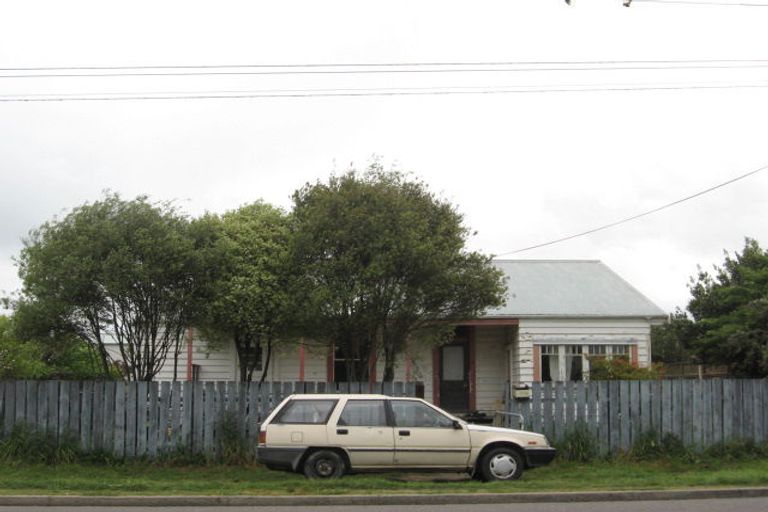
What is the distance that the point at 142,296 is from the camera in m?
15.3

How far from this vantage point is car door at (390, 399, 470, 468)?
13102 millimetres

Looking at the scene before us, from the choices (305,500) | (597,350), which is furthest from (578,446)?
(597,350)

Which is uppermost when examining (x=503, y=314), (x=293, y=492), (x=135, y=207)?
(x=135, y=207)

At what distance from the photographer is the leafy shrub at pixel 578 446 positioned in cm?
1531

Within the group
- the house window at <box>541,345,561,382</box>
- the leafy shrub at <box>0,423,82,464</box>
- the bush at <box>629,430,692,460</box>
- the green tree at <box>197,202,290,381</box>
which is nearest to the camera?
the leafy shrub at <box>0,423,82,464</box>

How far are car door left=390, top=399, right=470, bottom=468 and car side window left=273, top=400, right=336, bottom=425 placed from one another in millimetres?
1083

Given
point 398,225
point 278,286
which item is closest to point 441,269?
point 398,225

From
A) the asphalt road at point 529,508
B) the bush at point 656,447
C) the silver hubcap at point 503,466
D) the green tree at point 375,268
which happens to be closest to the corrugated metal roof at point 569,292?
the green tree at point 375,268

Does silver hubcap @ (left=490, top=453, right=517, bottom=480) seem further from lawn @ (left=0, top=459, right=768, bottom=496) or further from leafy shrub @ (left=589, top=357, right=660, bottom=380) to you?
leafy shrub @ (left=589, top=357, right=660, bottom=380)

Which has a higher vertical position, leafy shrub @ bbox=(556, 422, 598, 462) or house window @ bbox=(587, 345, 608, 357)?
house window @ bbox=(587, 345, 608, 357)

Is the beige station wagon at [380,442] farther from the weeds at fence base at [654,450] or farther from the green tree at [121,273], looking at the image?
the green tree at [121,273]

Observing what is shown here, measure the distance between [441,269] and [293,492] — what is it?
5.28 meters

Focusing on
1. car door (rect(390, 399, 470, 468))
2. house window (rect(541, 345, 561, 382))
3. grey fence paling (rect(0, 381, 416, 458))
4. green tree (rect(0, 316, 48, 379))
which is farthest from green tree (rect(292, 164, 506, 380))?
green tree (rect(0, 316, 48, 379))

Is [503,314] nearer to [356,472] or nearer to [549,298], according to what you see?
[549,298]
